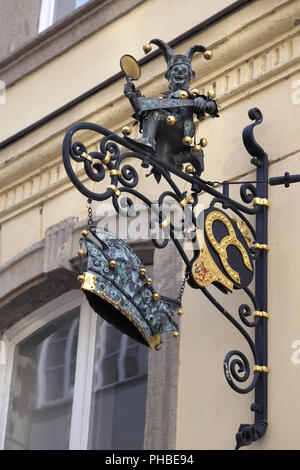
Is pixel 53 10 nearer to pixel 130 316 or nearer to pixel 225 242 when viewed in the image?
pixel 225 242

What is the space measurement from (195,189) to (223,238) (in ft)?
0.82

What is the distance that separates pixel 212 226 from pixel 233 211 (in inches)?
13.5

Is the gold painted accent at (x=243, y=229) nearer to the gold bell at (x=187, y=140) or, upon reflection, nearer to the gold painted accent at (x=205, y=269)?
the gold painted accent at (x=205, y=269)

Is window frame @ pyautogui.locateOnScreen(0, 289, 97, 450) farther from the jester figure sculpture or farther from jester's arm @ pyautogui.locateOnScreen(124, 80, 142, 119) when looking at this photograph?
jester's arm @ pyautogui.locateOnScreen(124, 80, 142, 119)

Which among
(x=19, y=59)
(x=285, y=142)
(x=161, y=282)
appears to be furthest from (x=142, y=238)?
(x=19, y=59)

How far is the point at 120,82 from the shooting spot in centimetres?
765

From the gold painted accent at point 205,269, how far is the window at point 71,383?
1444 mm

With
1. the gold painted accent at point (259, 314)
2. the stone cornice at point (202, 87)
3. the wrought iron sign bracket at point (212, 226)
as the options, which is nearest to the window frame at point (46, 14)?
the stone cornice at point (202, 87)

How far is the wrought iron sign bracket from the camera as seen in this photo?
5.64 m

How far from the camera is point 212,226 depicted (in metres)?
5.89

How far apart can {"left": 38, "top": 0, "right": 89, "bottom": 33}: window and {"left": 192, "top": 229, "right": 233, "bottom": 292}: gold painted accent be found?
11.9 feet

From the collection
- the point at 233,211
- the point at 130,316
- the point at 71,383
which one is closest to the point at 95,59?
the point at 71,383

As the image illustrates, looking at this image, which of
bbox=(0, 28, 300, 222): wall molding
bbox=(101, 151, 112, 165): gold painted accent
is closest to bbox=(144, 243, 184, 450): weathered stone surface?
bbox=(0, 28, 300, 222): wall molding

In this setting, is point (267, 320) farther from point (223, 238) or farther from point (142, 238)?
point (142, 238)
